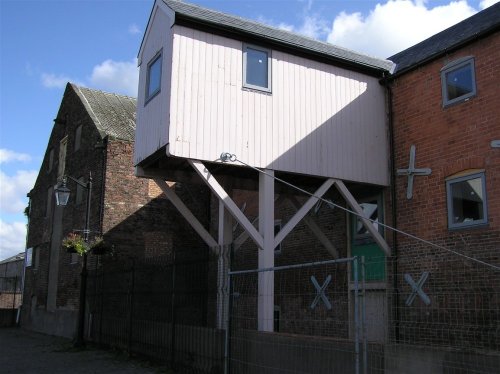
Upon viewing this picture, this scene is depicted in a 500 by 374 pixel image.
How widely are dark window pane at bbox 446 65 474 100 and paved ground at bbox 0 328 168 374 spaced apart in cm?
812

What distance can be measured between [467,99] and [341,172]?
9.74 feet

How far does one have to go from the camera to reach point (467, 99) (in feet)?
36.6

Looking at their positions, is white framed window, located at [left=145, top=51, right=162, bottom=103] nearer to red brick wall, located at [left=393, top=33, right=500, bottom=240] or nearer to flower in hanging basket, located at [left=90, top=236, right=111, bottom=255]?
red brick wall, located at [left=393, top=33, right=500, bottom=240]

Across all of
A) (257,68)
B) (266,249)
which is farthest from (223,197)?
(257,68)

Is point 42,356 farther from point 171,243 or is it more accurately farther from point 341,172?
point 341,172

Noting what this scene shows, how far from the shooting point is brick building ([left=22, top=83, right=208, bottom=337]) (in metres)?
19.0

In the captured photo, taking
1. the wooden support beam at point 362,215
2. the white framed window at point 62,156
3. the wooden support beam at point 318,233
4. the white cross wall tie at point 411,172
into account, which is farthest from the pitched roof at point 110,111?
the white cross wall tie at point 411,172

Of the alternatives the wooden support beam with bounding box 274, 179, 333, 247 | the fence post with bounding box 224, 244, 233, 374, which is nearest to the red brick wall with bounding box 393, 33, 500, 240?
the wooden support beam with bounding box 274, 179, 333, 247

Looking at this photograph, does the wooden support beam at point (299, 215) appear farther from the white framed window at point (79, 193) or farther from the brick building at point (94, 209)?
the white framed window at point (79, 193)

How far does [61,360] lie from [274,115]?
7725mm

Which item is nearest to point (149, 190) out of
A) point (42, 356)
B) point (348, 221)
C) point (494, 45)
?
point (42, 356)

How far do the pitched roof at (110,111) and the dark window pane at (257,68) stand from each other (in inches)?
357

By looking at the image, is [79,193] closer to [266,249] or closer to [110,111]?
[110,111]

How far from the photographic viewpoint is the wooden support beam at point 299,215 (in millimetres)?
11148
